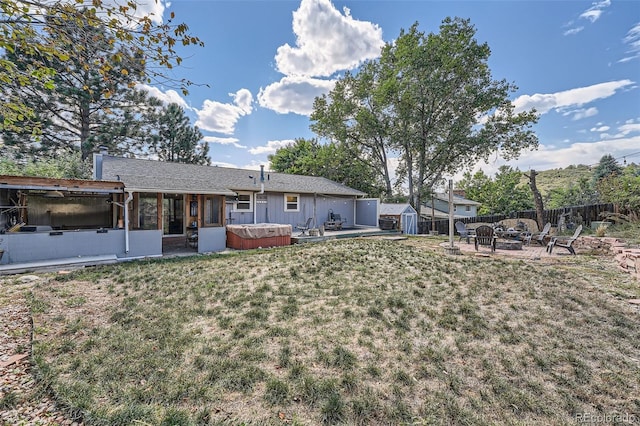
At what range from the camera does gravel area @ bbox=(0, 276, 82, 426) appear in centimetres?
205

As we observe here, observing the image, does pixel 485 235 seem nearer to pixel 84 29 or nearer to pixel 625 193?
pixel 625 193

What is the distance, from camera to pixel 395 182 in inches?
929

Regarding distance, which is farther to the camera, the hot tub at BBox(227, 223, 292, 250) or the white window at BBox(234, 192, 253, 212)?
the white window at BBox(234, 192, 253, 212)

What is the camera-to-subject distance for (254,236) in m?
10.5

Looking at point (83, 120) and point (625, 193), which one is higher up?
point (83, 120)

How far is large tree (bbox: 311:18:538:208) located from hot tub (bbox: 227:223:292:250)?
13162 millimetres

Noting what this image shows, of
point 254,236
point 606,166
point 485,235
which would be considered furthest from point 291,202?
point 606,166

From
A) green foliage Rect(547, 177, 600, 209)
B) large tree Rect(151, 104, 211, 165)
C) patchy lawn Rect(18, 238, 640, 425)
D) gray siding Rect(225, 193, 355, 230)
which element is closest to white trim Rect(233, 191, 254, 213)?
gray siding Rect(225, 193, 355, 230)

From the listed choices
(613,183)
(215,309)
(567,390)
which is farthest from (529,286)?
(613,183)

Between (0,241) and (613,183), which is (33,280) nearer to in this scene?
(0,241)

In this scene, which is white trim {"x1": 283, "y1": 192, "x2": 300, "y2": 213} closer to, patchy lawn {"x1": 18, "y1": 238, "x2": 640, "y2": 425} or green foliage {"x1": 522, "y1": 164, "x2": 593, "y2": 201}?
patchy lawn {"x1": 18, "y1": 238, "x2": 640, "y2": 425}

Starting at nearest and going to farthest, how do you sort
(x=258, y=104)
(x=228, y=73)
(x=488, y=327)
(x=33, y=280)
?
1. (x=488, y=327)
2. (x=33, y=280)
3. (x=228, y=73)
4. (x=258, y=104)

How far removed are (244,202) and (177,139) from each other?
50.0 ft

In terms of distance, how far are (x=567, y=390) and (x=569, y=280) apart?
171 inches
